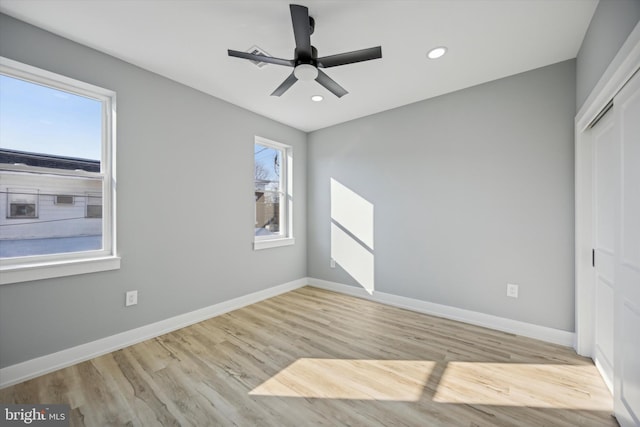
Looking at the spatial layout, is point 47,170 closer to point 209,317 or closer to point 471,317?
point 209,317

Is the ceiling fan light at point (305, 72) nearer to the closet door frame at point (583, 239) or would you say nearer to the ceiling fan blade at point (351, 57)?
the ceiling fan blade at point (351, 57)

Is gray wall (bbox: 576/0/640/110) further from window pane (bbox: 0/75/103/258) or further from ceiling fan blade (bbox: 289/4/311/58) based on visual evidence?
window pane (bbox: 0/75/103/258)

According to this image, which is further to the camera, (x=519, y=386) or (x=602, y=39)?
(x=519, y=386)

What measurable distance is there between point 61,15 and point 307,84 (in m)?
2.00

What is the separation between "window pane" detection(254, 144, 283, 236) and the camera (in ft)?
12.7

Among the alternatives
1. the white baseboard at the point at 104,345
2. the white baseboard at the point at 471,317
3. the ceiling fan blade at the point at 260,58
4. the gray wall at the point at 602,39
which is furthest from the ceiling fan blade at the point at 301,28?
the white baseboard at the point at 471,317

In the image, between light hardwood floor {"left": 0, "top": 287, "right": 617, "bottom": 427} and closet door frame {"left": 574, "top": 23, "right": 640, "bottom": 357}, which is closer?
light hardwood floor {"left": 0, "top": 287, "right": 617, "bottom": 427}

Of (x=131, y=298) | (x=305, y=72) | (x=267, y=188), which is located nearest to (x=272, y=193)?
(x=267, y=188)

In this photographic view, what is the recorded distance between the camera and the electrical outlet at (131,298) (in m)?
2.45

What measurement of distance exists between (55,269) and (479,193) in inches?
159

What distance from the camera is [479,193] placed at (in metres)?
2.89

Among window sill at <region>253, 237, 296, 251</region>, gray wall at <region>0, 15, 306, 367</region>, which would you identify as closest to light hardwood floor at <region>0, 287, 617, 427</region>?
gray wall at <region>0, 15, 306, 367</region>

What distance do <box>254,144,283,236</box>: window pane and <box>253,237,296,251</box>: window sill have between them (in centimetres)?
19

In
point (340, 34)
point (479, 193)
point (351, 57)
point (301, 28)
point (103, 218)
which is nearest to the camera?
point (301, 28)
